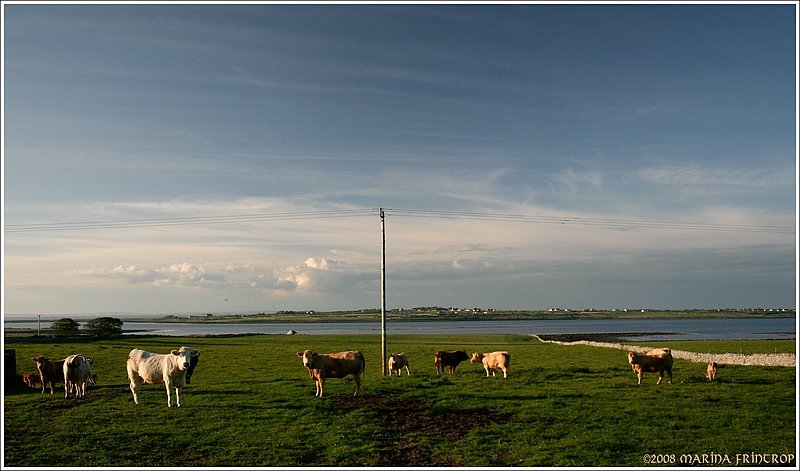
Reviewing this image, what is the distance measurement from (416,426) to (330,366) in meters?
6.34

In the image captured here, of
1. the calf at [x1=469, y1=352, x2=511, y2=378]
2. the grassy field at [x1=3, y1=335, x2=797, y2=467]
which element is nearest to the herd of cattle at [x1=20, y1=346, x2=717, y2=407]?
the calf at [x1=469, y1=352, x2=511, y2=378]

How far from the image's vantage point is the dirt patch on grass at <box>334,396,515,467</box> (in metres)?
13.5

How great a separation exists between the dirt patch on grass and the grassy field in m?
0.05

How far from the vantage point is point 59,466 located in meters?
13.0

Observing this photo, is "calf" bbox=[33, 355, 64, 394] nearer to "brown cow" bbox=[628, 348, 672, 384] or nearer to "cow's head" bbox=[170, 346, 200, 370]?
"cow's head" bbox=[170, 346, 200, 370]

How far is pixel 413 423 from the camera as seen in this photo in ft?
55.2

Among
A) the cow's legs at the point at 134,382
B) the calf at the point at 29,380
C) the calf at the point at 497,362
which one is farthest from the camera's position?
the calf at the point at 497,362

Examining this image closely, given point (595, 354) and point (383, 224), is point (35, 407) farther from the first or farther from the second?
point (595, 354)

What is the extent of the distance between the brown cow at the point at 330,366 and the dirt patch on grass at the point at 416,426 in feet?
4.18

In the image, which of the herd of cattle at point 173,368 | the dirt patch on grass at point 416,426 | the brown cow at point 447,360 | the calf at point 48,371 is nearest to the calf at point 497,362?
the herd of cattle at point 173,368

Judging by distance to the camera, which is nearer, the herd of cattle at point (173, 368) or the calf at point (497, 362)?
the herd of cattle at point (173, 368)

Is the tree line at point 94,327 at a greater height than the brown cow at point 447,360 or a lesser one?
lesser

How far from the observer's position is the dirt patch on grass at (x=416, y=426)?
13469mm

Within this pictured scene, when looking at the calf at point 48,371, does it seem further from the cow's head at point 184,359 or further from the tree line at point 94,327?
the tree line at point 94,327
